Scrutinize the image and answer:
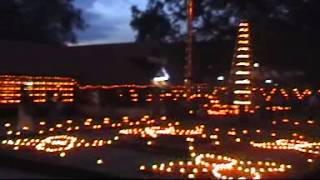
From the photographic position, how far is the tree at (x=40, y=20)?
55312 millimetres

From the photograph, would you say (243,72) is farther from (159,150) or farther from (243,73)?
(159,150)

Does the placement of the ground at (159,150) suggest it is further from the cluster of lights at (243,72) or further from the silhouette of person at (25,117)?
the cluster of lights at (243,72)

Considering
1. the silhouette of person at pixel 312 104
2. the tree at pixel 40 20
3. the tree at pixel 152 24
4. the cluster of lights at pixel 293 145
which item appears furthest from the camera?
the tree at pixel 40 20

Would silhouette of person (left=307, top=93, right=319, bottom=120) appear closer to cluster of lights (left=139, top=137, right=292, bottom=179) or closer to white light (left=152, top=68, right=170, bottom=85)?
white light (left=152, top=68, right=170, bottom=85)

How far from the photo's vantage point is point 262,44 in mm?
41281

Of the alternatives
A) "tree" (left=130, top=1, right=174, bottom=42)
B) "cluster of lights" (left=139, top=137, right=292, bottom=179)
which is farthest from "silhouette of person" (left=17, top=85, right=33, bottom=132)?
"tree" (left=130, top=1, right=174, bottom=42)

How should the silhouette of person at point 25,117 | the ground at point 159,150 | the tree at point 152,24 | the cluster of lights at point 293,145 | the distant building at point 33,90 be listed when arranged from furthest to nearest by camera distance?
the tree at point 152,24 → the distant building at point 33,90 → the silhouette of person at point 25,117 → the cluster of lights at point 293,145 → the ground at point 159,150

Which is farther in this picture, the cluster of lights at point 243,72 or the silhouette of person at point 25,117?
the cluster of lights at point 243,72

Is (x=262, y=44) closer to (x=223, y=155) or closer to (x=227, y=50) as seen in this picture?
(x=227, y=50)

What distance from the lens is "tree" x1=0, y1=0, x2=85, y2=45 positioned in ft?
181

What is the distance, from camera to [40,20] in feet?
196

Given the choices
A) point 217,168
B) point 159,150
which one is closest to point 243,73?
point 159,150

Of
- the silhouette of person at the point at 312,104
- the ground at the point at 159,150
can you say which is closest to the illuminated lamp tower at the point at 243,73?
the ground at the point at 159,150

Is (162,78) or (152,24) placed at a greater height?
(152,24)
